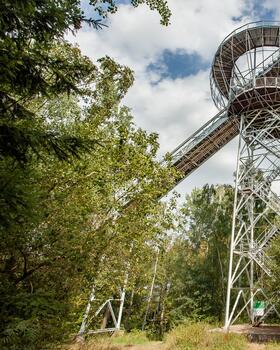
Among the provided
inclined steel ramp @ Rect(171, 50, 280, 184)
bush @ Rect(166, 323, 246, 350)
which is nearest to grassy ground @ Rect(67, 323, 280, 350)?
bush @ Rect(166, 323, 246, 350)

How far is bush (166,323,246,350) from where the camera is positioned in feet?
39.5

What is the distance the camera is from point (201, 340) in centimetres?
1254

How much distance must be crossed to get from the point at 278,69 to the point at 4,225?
18.0 metres

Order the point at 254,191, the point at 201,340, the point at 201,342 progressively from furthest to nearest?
the point at 254,191
the point at 201,340
the point at 201,342

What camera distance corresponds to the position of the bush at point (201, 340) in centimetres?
1204

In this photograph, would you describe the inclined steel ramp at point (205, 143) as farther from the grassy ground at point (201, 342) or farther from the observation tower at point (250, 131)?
the grassy ground at point (201, 342)

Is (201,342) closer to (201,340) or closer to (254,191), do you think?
(201,340)

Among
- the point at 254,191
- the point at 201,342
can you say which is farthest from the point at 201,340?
the point at 254,191

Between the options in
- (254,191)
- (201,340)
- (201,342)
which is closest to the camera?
(201,342)

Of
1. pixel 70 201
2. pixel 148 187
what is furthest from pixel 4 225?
pixel 148 187

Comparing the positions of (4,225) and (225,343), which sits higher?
(4,225)

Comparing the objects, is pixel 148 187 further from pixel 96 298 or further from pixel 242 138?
pixel 242 138

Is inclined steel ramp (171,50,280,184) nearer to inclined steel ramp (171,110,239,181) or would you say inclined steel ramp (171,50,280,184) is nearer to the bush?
inclined steel ramp (171,110,239,181)

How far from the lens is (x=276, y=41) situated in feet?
59.6
